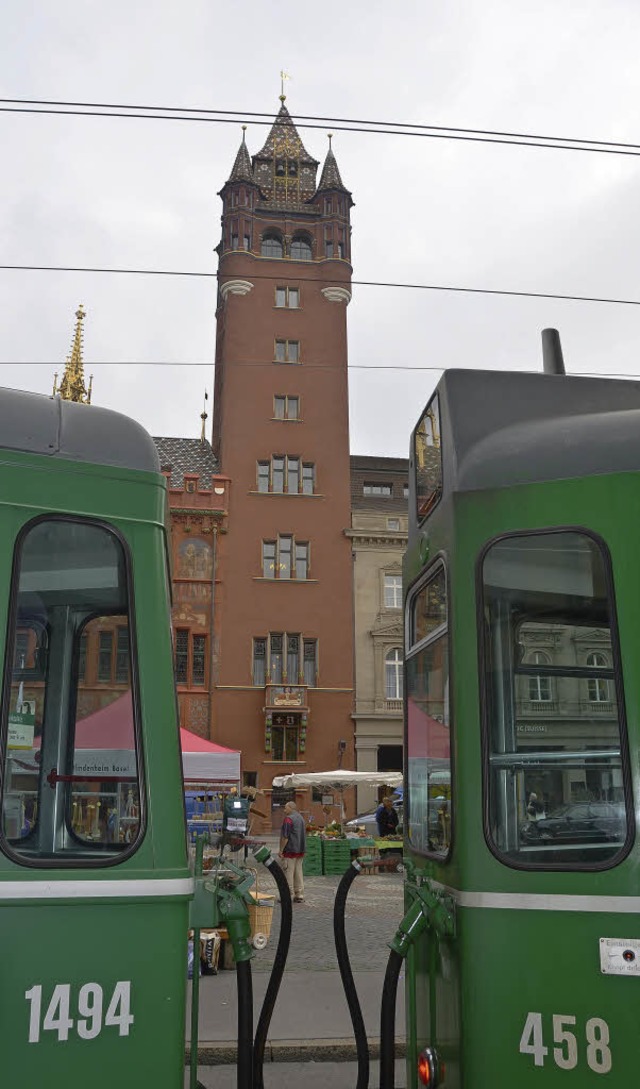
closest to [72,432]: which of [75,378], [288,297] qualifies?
[75,378]

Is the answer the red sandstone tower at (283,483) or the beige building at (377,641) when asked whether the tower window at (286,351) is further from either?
the beige building at (377,641)

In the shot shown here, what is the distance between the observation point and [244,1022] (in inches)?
147

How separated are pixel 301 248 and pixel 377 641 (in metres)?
18.4

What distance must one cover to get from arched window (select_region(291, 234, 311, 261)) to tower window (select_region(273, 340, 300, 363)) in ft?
15.3

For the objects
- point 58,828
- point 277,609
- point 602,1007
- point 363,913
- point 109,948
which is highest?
point 277,609

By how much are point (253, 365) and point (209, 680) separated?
44.5 feet

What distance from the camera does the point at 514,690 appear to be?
361 centimetres

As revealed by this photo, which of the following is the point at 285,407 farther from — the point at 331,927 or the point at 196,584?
the point at 331,927

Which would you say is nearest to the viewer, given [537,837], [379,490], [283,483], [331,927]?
[537,837]

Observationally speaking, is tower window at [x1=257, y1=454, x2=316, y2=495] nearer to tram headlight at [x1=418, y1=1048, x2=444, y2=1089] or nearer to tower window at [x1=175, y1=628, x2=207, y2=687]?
tower window at [x1=175, y1=628, x2=207, y2=687]

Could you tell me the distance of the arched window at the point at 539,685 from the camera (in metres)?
3.56

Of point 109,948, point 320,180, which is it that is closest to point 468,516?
point 109,948

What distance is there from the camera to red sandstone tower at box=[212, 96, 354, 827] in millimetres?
38000

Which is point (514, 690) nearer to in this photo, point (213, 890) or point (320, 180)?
point (213, 890)
